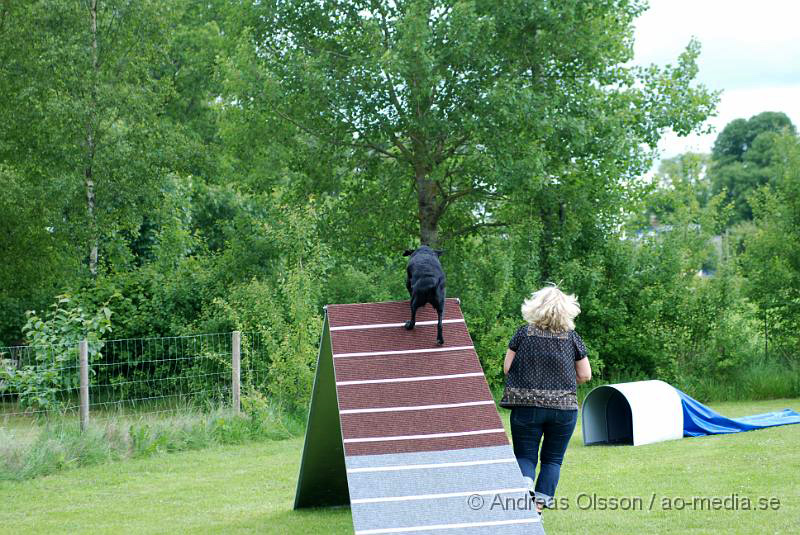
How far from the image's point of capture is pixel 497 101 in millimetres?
14375

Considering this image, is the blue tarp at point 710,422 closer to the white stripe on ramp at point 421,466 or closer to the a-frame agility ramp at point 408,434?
the a-frame agility ramp at point 408,434

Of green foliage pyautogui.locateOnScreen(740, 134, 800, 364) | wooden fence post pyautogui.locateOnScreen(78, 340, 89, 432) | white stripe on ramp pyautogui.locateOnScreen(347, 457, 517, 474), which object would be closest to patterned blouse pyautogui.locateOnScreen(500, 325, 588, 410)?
white stripe on ramp pyautogui.locateOnScreen(347, 457, 517, 474)

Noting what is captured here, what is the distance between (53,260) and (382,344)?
9829mm

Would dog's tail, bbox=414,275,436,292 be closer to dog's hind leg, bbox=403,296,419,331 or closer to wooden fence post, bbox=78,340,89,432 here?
dog's hind leg, bbox=403,296,419,331

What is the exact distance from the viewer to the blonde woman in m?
5.36

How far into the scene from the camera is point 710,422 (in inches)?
406

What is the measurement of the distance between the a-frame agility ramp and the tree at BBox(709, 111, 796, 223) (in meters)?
50.6

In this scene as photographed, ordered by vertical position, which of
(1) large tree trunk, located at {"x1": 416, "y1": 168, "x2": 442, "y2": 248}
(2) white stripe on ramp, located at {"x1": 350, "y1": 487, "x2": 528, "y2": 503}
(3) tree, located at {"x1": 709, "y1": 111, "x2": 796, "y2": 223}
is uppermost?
(3) tree, located at {"x1": 709, "y1": 111, "x2": 796, "y2": 223}

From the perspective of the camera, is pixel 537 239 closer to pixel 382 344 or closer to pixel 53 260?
pixel 53 260

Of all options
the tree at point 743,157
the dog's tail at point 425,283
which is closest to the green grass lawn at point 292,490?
the dog's tail at point 425,283

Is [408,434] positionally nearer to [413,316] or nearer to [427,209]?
[413,316]

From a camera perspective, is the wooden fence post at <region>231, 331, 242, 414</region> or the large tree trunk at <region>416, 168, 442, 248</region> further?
the large tree trunk at <region>416, 168, 442, 248</region>

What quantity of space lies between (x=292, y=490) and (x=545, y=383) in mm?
3167

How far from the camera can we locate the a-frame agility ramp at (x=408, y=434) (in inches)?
188
